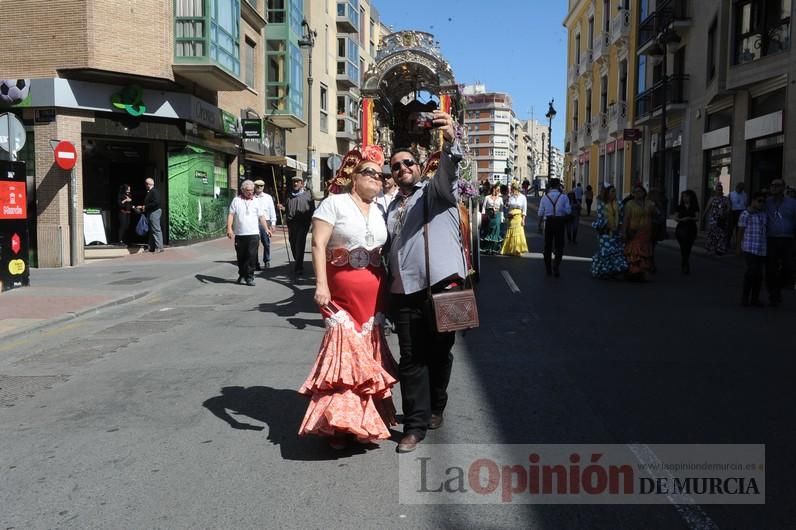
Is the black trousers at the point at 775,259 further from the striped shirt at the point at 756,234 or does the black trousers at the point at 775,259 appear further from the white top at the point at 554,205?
the white top at the point at 554,205

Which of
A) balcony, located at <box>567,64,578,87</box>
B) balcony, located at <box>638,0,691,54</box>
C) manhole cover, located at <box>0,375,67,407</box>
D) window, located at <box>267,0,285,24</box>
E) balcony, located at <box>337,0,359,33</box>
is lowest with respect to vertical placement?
manhole cover, located at <box>0,375,67,407</box>

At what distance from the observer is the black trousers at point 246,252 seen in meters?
12.7

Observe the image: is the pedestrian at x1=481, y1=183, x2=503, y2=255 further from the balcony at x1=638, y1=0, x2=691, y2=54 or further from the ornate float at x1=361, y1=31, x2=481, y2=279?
the balcony at x1=638, y1=0, x2=691, y2=54

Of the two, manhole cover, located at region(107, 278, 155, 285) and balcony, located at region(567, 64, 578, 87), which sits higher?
balcony, located at region(567, 64, 578, 87)

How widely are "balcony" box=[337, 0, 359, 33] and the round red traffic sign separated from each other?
37.3m

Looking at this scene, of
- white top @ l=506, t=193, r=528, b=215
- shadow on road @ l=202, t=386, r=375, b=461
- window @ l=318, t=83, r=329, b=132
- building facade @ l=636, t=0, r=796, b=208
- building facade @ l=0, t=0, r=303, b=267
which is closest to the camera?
shadow on road @ l=202, t=386, r=375, b=461

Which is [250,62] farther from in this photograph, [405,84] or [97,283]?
[97,283]

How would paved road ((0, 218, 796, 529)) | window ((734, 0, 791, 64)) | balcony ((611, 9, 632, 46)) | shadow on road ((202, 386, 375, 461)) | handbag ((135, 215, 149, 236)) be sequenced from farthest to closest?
1. balcony ((611, 9, 632, 46))
2. window ((734, 0, 791, 64))
3. handbag ((135, 215, 149, 236))
4. shadow on road ((202, 386, 375, 461))
5. paved road ((0, 218, 796, 529))

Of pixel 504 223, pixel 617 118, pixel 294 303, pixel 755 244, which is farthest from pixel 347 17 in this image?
pixel 755 244

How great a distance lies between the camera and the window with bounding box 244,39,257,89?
2584cm

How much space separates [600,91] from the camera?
135ft

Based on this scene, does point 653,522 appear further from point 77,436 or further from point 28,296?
point 28,296

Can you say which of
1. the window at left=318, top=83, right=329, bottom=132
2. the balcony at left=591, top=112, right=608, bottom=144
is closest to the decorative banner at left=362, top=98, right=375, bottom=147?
the window at left=318, top=83, right=329, bottom=132

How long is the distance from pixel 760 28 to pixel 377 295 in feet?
67.4
